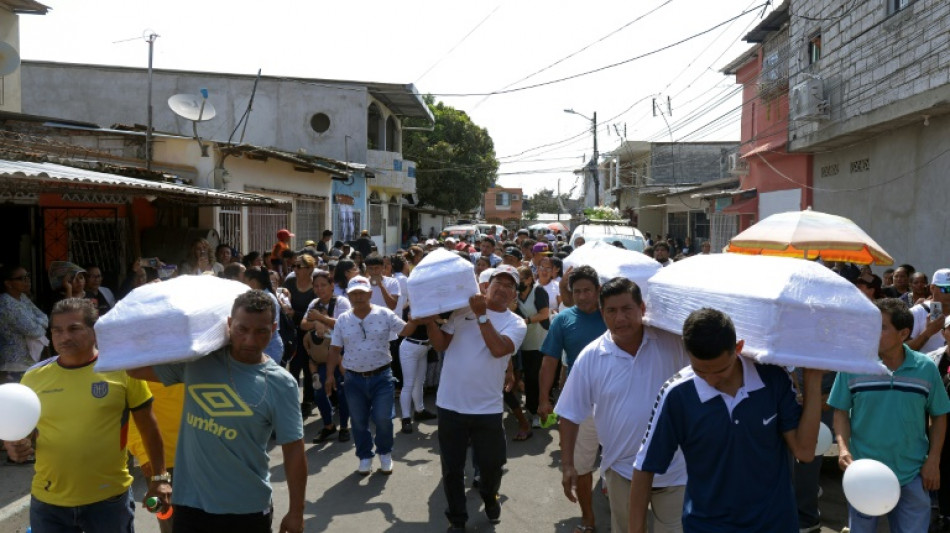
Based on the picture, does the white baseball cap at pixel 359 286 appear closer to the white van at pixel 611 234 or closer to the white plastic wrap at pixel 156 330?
the white plastic wrap at pixel 156 330

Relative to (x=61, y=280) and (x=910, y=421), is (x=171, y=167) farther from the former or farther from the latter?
(x=910, y=421)

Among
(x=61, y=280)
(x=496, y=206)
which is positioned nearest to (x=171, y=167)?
(x=61, y=280)

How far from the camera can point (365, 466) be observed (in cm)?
661

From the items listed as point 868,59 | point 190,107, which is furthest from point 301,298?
point 868,59

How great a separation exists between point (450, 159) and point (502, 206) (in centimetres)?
4914

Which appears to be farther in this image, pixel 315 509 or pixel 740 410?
pixel 315 509

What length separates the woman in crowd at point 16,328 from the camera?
21.9 ft

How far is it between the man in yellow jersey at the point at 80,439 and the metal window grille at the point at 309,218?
15.9 metres

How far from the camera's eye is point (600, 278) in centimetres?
Answer: 519

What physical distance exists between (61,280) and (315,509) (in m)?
4.87

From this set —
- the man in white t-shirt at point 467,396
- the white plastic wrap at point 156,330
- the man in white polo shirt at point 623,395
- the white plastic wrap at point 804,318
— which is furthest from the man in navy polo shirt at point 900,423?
the white plastic wrap at point 156,330

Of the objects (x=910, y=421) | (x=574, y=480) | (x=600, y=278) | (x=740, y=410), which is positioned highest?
(x=600, y=278)

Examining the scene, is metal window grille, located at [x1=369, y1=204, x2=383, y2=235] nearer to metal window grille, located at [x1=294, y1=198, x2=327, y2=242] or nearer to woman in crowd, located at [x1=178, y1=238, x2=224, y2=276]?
metal window grille, located at [x1=294, y1=198, x2=327, y2=242]

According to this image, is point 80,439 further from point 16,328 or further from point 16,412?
point 16,328
